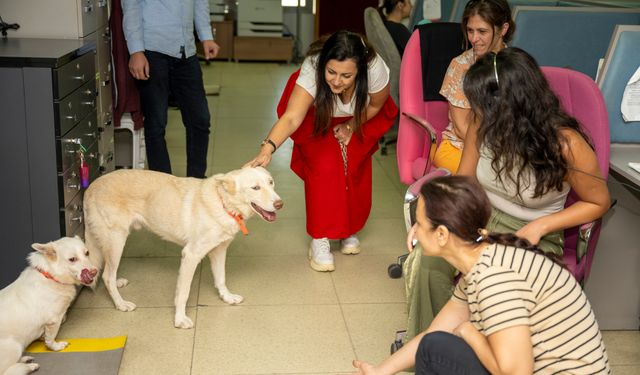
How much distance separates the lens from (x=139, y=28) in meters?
3.58

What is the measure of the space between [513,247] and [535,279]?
86mm

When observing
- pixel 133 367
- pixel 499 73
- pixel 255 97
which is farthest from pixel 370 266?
pixel 255 97

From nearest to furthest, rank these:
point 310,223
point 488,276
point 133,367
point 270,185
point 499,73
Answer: point 488,276, point 499,73, point 133,367, point 270,185, point 310,223

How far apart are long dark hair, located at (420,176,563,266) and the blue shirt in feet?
7.46

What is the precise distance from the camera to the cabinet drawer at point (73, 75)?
2.64 metres

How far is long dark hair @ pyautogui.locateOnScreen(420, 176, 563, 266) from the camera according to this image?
1672 mm

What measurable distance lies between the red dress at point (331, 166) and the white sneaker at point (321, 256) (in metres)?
0.03

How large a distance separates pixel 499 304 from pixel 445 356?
0.69 feet

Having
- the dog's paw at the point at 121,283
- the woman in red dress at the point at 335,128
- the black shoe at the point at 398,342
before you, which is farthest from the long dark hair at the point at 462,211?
the dog's paw at the point at 121,283

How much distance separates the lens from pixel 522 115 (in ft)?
6.88

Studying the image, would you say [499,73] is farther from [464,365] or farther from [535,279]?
[464,365]

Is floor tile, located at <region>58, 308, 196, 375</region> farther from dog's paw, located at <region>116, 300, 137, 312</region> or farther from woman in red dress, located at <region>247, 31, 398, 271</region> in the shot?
woman in red dress, located at <region>247, 31, 398, 271</region>

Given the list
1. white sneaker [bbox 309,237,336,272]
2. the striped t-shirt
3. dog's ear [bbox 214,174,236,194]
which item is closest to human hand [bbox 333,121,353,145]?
white sneaker [bbox 309,237,336,272]

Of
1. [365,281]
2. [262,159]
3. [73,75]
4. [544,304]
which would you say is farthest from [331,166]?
[544,304]
